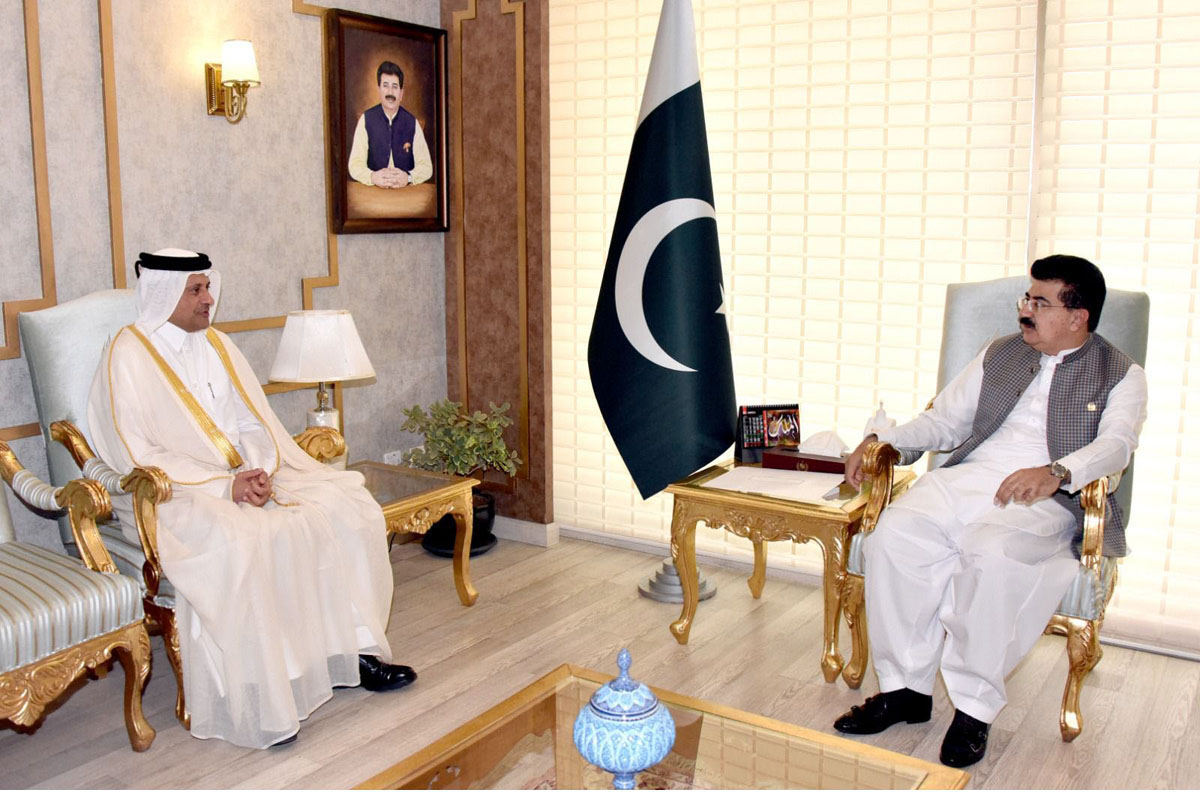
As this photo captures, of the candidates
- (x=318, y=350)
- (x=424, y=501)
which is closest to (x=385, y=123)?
(x=318, y=350)

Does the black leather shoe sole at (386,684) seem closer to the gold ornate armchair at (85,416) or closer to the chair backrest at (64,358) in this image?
the gold ornate armchair at (85,416)

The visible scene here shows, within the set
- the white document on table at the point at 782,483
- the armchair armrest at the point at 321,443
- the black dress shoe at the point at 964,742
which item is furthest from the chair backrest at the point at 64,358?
the black dress shoe at the point at 964,742

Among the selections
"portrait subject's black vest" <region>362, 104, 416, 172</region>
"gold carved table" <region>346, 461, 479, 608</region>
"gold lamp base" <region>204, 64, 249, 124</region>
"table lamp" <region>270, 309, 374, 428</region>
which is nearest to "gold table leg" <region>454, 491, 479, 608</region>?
"gold carved table" <region>346, 461, 479, 608</region>

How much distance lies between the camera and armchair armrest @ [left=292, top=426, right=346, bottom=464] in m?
3.63

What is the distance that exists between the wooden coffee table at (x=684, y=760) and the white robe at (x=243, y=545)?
92cm

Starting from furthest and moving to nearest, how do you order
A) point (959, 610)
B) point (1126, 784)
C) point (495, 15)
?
point (495, 15) → point (959, 610) → point (1126, 784)

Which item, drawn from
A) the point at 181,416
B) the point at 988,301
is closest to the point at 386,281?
the point at 181,416

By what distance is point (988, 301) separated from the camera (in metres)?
3.46

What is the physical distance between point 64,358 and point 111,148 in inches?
28.7

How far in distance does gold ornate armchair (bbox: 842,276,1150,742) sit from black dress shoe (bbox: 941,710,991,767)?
0.26 meters

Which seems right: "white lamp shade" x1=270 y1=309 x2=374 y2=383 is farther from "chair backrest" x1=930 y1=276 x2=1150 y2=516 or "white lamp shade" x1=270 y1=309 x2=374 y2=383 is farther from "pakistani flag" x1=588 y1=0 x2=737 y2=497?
"chair backrest" x1=930 y1=276 x2=1150 y2=516

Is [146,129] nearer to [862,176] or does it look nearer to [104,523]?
[104,523]

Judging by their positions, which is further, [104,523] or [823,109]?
[823,109]

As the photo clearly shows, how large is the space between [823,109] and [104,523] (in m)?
2.75
